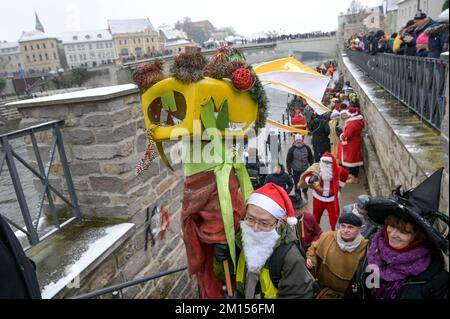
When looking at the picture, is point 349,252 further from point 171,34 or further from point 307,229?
point 171,34

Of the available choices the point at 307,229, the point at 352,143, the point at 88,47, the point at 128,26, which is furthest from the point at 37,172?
the point at 128,26

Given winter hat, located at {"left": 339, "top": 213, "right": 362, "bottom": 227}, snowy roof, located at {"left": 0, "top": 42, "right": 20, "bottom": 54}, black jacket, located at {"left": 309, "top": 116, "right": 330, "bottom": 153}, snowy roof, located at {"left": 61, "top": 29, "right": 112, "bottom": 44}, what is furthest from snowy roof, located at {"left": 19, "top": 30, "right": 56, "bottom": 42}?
winter hat, located at {"left": 339, "top": 213, "right": 362, "bottom": 227}

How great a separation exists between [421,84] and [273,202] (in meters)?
3.23

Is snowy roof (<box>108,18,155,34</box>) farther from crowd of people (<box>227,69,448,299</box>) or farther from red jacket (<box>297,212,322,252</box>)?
crowd of people (<box>227,69,448,299</box>)

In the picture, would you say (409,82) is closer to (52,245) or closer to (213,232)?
(213,232)

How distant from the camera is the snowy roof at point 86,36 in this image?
82312 mm

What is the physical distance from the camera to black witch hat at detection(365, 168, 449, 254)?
5.50 ft

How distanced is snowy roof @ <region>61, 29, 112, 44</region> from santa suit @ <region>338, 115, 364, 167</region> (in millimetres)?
88605

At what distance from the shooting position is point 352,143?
6590mm

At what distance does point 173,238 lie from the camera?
4.24 meters

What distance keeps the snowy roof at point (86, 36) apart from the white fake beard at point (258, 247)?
91.9 meters

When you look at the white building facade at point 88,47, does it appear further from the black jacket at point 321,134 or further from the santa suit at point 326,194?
the santa suit at point 326,194
